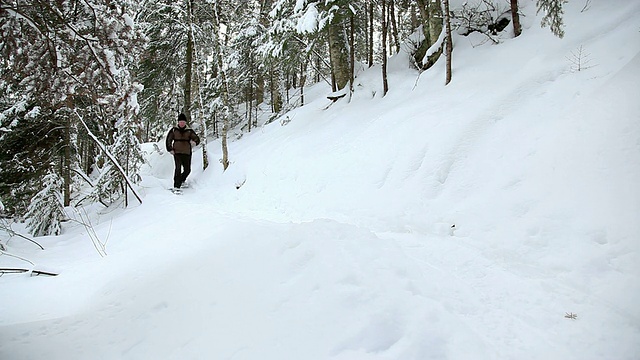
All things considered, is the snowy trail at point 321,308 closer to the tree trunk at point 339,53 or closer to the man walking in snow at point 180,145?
the man walking in snow at point 180,145

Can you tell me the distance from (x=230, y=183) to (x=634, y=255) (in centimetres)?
967

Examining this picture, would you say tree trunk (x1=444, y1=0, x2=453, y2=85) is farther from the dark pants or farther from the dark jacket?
the dark pants

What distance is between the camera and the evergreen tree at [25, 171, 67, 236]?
27.0ft

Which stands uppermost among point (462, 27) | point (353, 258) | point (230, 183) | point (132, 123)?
point (462, 27)

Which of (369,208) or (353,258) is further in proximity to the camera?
(369,208)

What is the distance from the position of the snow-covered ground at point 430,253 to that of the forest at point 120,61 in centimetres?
149

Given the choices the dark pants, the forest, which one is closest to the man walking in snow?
the dark pants

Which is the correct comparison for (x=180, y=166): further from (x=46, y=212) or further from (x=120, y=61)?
(x=120, y=61)

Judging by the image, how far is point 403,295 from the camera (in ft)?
8.50

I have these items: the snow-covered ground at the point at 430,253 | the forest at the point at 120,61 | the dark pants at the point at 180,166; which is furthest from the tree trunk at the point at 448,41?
the dark pants at the point at 180,166

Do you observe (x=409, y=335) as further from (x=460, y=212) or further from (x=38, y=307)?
(x=38, y=307)

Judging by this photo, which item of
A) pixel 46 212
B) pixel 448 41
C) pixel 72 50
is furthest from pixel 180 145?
pixel 448 41

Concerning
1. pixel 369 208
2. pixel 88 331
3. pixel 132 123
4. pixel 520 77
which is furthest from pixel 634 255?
pixel 132 123

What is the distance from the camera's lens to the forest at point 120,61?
3.45 metres
